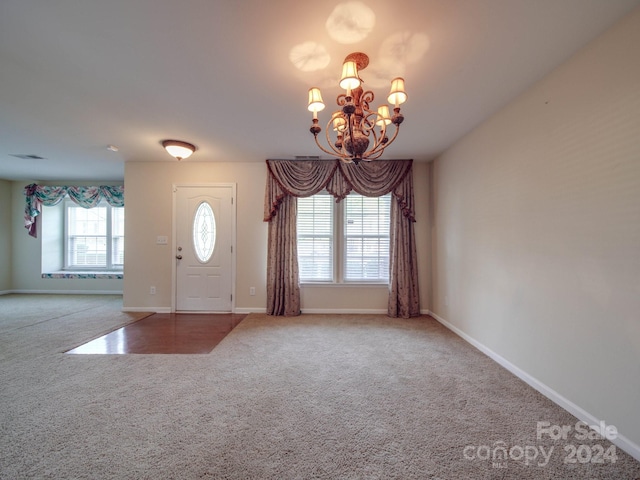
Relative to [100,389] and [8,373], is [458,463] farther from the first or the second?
[8,373]

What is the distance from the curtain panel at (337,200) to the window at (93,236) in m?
4.18

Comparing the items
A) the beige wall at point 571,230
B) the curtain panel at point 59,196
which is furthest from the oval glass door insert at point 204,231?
the beige wall at point 571,230

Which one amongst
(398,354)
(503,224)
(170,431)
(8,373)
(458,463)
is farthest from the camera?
(398,354)

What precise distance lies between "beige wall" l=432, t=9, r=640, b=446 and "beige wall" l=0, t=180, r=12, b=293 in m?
8.90

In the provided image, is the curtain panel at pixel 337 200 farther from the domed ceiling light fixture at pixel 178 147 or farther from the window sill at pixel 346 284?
the domed ceiling light fixture at pixel 178 147

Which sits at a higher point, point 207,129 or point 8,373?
point 207,129

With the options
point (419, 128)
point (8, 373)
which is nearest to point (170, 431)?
point (8, 373)

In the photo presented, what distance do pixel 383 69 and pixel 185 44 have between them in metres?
1.39

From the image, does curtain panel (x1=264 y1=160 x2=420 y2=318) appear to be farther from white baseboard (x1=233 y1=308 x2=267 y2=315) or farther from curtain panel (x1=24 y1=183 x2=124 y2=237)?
curtain panel (x1=24 y1=183 x2=124 y2=237)

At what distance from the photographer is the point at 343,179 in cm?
410

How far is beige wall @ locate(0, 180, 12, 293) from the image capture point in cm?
563

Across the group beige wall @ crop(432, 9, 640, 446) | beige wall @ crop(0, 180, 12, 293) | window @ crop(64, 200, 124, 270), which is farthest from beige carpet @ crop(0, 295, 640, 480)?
beige wall @ crop(0, 180, 12, 293)

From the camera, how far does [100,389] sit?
206 centimetres

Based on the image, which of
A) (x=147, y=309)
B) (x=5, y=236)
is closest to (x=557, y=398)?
(x=147, y=309)
